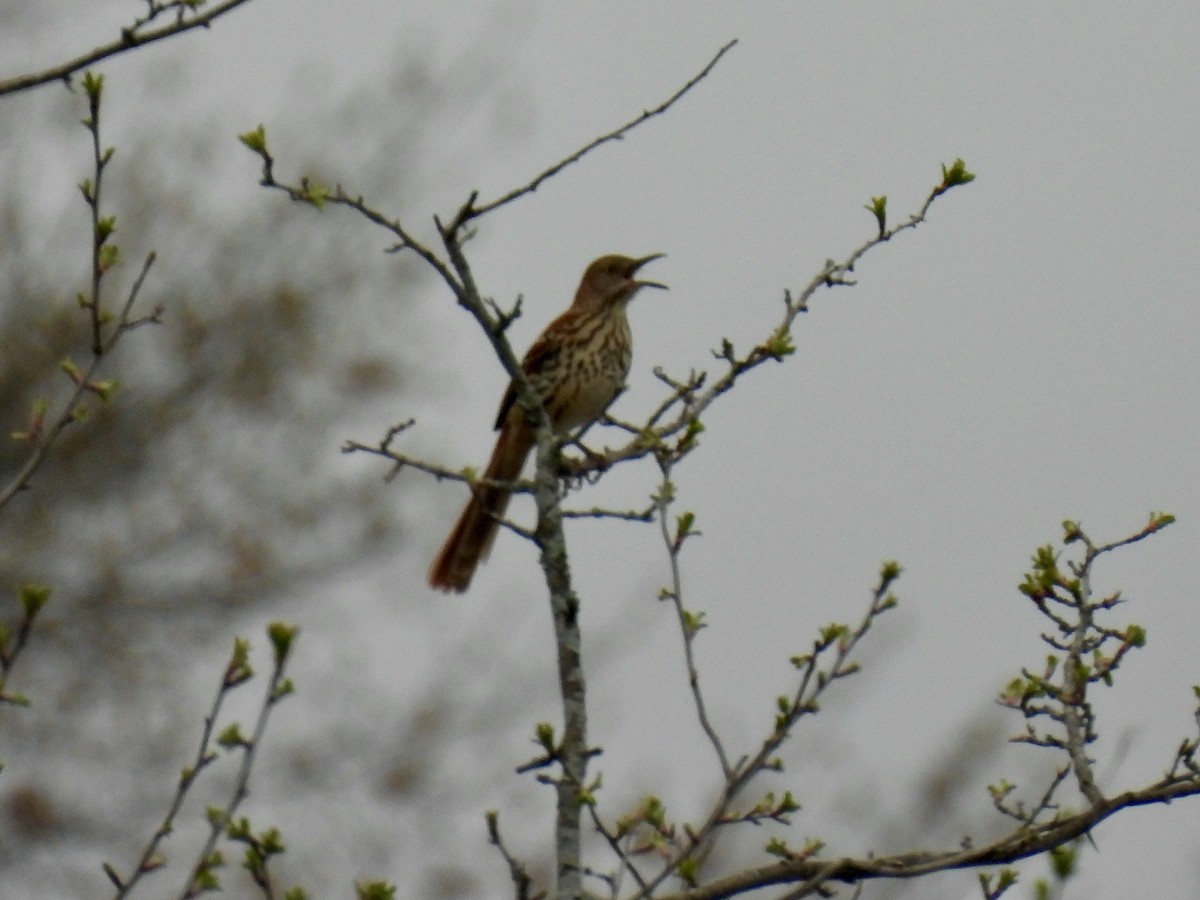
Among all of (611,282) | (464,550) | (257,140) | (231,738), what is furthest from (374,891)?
(611,282)

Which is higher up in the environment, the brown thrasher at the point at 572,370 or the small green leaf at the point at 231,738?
the brown thrasher at the point at 572,370

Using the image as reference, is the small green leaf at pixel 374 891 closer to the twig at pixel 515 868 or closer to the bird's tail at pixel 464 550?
the twig at pixel 515 868

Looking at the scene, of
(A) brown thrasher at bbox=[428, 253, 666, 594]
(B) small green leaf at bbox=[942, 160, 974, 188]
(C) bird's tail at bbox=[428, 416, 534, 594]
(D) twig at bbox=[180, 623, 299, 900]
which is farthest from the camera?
(A) brown thrasher at bbox=[428, 253, 666, 594]

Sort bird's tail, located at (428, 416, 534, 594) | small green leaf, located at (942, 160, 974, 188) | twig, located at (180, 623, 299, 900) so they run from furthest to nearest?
bird's tail, located at (428, 416, 534, 594) → small green leaf, located at (942, 160, 974, 188) → twig, located at (180, 623, 299, 900)

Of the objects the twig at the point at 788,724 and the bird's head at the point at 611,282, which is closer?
the twig at the point at 788,724

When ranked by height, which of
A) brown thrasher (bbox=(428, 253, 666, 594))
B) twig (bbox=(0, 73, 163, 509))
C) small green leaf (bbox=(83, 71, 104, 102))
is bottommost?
twig (bbox=(0, 73, 163, 509))

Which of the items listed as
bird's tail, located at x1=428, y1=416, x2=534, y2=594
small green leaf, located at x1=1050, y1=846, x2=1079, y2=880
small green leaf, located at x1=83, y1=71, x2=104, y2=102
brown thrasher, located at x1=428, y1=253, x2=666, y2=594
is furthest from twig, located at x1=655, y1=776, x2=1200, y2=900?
brown thrasher, located at x1=428, y1=253, x2=666, y2=594

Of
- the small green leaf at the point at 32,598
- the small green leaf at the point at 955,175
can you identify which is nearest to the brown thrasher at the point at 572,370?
the small green leaf at the point at 955,175

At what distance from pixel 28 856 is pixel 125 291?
11.2 ft

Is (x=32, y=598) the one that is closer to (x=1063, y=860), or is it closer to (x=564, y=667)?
(x=564, y=667)

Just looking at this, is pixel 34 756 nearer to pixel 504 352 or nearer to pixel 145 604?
pixel 145 604

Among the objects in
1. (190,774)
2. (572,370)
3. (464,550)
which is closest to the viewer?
(190,774)

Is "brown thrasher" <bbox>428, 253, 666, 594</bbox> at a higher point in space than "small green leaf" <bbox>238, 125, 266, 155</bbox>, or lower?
higher

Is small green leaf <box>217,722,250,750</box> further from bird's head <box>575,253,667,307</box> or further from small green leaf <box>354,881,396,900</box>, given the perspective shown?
bird's head <box>575,253,667,307</box>
